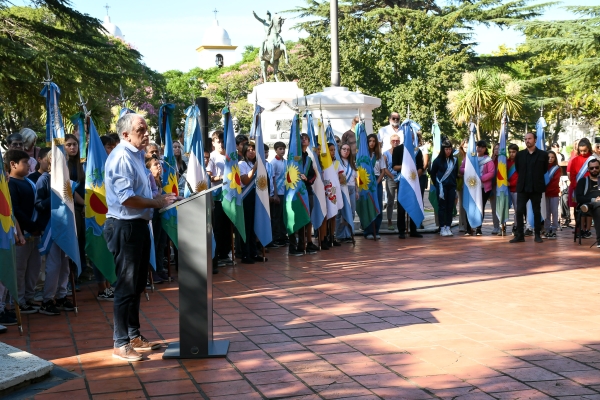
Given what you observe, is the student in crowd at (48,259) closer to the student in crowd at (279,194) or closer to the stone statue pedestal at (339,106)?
the student in crowd at (279,194)

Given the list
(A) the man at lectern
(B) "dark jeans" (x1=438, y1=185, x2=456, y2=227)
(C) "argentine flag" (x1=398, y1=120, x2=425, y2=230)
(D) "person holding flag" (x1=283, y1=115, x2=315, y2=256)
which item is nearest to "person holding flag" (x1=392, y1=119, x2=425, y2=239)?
(C) "argentine flag" (x1=398, y1=120, x2=425, y2=230)

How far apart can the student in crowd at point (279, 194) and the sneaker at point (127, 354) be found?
22.2 feet

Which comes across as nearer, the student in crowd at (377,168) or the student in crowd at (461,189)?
the student in crowd at (377,168)

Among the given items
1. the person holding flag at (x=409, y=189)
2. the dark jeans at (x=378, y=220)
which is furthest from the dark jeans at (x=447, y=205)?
the dark jeans at (x=378, y=220)

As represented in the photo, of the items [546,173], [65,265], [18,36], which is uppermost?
[18,36]

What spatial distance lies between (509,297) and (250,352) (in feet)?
11.1

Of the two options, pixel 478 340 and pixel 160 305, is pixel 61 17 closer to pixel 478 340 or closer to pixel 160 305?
pixel 160 305

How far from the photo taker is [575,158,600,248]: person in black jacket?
12453 mm

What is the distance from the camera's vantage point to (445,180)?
14.4 meters

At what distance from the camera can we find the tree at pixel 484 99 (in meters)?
34.1

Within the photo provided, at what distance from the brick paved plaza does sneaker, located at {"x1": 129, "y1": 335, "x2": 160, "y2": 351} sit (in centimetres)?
8

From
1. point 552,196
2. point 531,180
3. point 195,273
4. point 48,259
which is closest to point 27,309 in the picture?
point 48,259

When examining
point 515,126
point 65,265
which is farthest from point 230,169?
point 515,126

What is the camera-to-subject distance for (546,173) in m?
14.0
